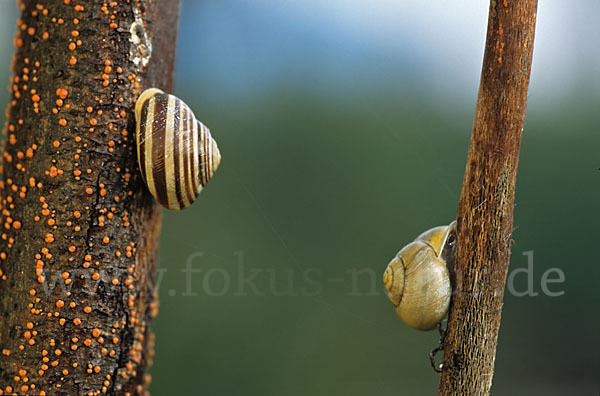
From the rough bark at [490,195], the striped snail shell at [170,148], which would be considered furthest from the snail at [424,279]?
the striped snail shell at [170,148]

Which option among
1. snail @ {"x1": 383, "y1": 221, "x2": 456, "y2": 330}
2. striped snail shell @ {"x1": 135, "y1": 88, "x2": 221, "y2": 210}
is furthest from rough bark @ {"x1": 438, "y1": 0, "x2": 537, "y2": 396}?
striped snail shell @ {"x1": 135, "y1": 88, "x2": 221, "y2": 210}

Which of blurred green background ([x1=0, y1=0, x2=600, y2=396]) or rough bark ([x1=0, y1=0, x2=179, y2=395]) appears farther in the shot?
blurred green background ([x1=0, y1=0, x2=600, y2=396])

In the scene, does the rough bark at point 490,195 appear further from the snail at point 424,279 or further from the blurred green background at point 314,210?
the blurred green background at point 314,210

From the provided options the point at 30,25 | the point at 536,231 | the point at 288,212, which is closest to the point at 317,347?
the point at 288,212

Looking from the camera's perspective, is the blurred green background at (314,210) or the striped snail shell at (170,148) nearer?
the striped snail shell at (170,148)

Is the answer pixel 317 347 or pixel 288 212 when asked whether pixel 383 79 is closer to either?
pixel 288 212

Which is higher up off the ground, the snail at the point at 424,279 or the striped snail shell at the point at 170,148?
the striped snail shell at the point at 170,148

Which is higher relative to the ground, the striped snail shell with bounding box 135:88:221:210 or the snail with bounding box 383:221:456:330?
the striped snail shell with bounding box 135:88:221:210

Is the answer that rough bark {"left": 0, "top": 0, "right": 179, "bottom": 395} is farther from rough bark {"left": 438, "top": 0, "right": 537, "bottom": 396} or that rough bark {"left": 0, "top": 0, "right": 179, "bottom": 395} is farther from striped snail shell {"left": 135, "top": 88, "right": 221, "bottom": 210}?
rough bark {"left": 438, "top": 0, "right": 537, "bottom": 396}
